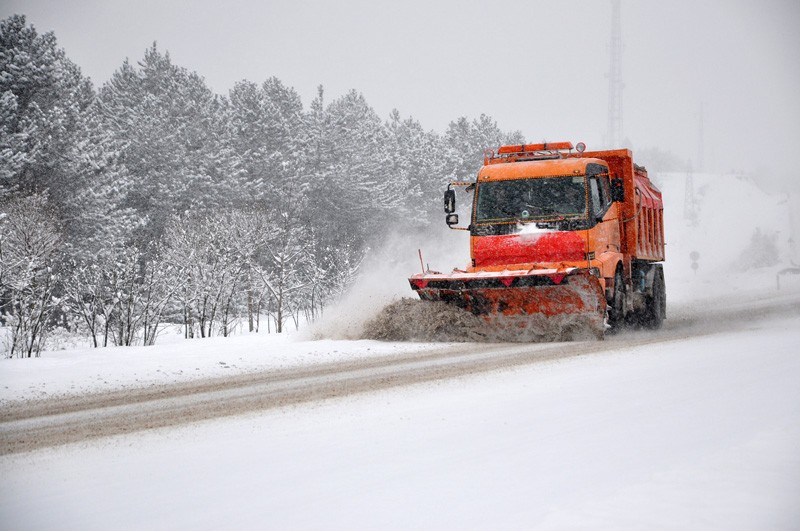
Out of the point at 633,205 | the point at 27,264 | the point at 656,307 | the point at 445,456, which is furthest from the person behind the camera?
the point at 27,264

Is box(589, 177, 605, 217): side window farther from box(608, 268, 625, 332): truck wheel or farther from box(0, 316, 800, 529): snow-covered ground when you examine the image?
box(0, 316, 800, 529): snow-covered ground

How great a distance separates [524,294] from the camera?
12.1 meters

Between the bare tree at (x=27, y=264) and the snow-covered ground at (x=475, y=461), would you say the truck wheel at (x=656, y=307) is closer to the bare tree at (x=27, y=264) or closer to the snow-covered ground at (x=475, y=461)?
the snow-covered ground at (x=475, y=461)

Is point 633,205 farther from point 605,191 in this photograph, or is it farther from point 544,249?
point 544,249

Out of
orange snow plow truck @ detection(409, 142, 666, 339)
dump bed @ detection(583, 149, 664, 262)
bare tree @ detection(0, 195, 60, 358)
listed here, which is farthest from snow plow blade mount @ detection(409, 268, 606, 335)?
bare tree @ detection(0, 195, 60, 358)

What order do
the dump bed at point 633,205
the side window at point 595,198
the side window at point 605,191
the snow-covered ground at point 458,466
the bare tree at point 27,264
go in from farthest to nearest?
the bare tree at point 27,264, the dump bed at point 633,205, the side window at point 605,191, the side window at point 595,198, the snow-covered ground at point 458,466

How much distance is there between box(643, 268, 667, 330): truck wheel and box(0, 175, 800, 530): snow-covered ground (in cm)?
740

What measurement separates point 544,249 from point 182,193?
1291 inches

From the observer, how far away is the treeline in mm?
21016

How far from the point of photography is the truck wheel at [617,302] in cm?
1287

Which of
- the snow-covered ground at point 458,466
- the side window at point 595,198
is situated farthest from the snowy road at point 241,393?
the side window at point 595,198

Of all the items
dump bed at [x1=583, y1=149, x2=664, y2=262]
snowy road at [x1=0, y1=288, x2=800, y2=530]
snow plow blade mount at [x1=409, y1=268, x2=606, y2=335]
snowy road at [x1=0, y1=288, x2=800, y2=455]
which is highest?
dump bed at [x1=583, y1=149, x2=664, y2=262]

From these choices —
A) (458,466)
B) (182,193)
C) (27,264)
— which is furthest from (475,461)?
(182,193)

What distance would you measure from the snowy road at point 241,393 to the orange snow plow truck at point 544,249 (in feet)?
2.78
